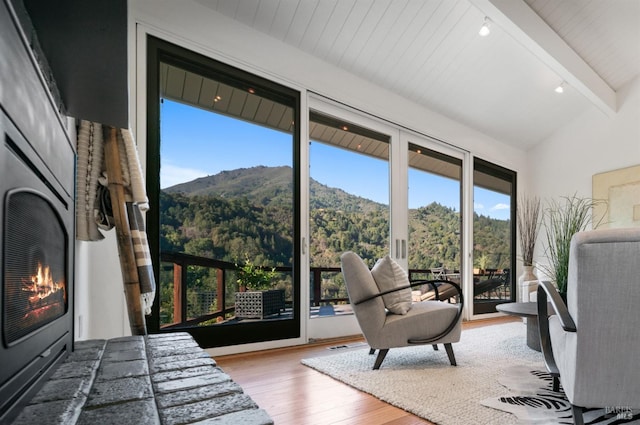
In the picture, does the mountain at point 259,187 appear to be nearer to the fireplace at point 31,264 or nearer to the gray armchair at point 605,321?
the fireplace at point 31,264

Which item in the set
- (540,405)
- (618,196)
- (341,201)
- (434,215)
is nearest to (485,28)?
(341,201)

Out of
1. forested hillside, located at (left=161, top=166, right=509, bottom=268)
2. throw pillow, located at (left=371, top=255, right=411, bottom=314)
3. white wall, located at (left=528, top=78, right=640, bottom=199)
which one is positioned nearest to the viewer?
throw pillow, located at (left=371, top=255, right=411, bottom=314)

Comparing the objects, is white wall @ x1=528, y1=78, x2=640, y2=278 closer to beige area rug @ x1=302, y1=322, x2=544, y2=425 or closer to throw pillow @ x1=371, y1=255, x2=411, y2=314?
beige area rug @ x1=302, y1=322, x2=544, y2=425

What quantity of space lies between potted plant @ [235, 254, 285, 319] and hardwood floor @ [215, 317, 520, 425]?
357mm

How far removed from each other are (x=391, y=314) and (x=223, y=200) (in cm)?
168

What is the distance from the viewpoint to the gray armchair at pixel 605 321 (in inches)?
57.2

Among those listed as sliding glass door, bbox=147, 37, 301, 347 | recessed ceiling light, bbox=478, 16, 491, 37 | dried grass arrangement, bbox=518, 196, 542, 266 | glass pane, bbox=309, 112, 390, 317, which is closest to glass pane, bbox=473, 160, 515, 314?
dried grass arrangement, bbox=518, 196, 542, 266

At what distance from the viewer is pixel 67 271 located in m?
1.52

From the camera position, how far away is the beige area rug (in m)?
1.89

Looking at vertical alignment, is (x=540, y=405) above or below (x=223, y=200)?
below

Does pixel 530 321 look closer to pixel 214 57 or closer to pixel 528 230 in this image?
pixel 528 230

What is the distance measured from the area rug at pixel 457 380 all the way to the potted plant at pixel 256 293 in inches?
25.8

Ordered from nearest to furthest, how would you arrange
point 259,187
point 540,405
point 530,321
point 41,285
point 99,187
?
point 41,285, point 540,405, point 99,187, point 530,321, point 259,187

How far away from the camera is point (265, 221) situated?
3475 mm
